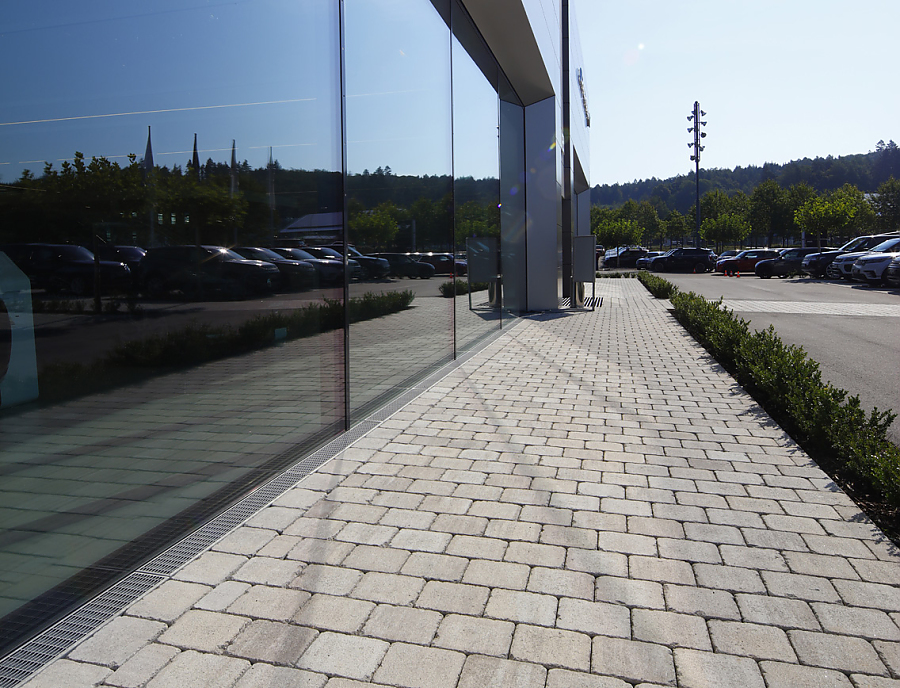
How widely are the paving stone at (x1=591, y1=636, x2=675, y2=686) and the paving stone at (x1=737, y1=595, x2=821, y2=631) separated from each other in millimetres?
501

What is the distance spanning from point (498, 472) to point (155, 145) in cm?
293

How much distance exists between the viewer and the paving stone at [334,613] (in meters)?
2.69

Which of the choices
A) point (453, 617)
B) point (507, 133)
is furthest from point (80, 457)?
point (507, 133)

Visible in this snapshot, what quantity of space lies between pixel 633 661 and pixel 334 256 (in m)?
3.82

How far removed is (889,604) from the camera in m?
2.80

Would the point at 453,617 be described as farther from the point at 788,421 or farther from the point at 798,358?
the point at 798,358

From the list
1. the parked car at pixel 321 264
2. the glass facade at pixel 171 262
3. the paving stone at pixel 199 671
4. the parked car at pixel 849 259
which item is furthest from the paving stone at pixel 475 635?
the parked car at pixel 849 259

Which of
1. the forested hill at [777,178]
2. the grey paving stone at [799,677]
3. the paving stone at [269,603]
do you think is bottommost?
the grey paving stone at [799,677]

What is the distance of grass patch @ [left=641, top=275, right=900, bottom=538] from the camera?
154 inches

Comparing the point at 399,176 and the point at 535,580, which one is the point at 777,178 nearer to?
the point at 399,176

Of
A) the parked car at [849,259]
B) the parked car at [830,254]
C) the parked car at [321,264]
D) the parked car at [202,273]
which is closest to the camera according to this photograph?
the parked car at [202,273]

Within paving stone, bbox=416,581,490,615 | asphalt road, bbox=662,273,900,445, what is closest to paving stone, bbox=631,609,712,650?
paving stone, bbox=416,581,490,615

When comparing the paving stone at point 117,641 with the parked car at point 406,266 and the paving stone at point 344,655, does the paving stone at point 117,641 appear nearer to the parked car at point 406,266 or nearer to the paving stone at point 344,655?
the paving stone at point 344,655

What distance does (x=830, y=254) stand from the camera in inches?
1199
